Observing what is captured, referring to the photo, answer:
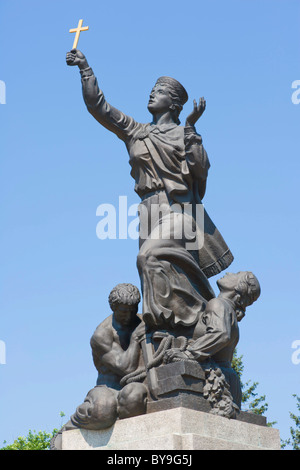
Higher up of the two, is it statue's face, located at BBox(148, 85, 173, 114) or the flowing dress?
statue's face, located at BBox(148, 85, 173, 114)

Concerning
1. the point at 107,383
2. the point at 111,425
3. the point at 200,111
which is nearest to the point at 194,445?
the point at 111,425

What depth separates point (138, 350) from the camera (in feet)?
29.0

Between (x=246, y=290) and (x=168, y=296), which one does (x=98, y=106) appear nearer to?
(x=168, y=296)

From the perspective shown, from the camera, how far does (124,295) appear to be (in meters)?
9.01

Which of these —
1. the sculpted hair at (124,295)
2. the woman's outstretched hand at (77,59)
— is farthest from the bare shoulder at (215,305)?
the woman's outstretched hand at (77,59)

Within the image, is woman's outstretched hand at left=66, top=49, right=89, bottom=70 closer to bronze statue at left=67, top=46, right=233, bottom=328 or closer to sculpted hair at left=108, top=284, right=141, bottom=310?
bronze statue at left=67, top=46, right=233, bottom=328

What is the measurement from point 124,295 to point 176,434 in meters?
1.98

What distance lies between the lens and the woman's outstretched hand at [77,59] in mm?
9898

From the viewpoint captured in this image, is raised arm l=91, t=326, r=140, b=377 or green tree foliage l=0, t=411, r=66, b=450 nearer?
raised arm l=91, t=326, r=140, b=377

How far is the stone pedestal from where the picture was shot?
764 cm

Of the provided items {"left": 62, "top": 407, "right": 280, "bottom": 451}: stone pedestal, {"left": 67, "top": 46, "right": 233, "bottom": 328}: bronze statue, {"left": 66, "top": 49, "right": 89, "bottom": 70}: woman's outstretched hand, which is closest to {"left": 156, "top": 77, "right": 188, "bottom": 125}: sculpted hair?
{"left": 67, "top": 46, "right": 233, "bottom": 328}: bronze statue

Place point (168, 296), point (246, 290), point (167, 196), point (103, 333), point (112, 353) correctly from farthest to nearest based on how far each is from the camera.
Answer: point (167, 196)
point (246, 290)
point (103, 333)
point (112, 353)
point (168, 296)

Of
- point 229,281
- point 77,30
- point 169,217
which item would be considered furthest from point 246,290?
point 77,30

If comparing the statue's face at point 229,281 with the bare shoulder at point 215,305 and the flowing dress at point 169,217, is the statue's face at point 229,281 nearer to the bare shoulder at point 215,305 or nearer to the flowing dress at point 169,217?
the flowing dress at point 169,217
